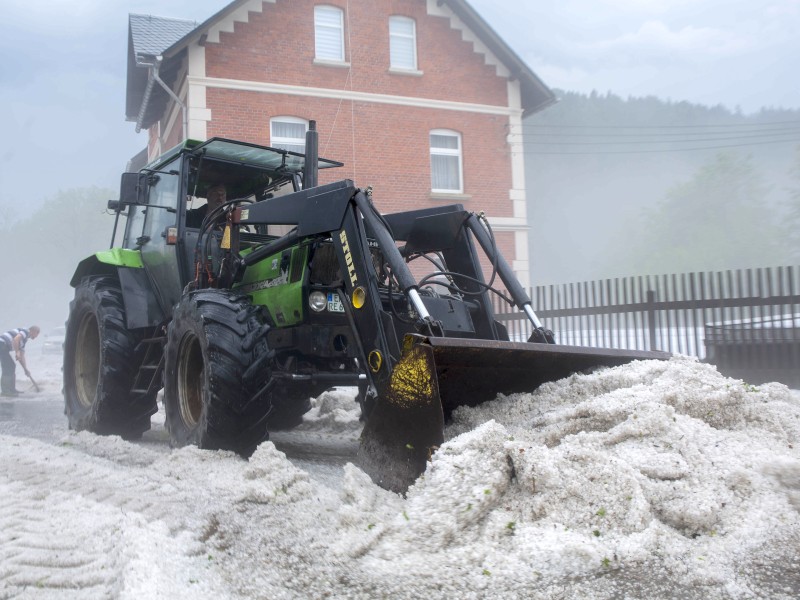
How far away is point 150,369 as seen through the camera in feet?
21.2

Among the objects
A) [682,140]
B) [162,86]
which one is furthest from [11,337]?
[682,140]

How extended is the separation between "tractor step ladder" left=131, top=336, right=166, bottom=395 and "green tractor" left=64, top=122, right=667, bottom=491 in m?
0.02

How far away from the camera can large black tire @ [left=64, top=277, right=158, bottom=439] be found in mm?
6332

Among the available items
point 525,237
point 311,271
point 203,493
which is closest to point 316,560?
point 203,493

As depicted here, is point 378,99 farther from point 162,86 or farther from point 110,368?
point 110,368

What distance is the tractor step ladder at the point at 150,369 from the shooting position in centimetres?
632

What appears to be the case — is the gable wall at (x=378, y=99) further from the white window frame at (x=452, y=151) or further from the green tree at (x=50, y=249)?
the green tree at (x=50, y=249)

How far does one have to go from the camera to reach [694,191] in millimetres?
60625

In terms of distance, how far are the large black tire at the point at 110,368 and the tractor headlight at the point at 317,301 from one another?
2007 mm

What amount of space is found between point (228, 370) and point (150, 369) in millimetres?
1983

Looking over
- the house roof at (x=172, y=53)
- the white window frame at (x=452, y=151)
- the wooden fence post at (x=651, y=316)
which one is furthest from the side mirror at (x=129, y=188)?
the white window frame at (x=452, y=151)

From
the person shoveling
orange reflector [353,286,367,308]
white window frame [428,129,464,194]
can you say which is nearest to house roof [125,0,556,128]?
white window frame [428,129,464,194]

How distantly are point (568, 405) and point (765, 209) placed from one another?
58761 millimetres

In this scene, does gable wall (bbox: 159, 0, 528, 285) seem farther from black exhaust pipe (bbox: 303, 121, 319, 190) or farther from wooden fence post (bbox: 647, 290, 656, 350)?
black exhaust pipe (bbox: 303, 121, 319, 190)
